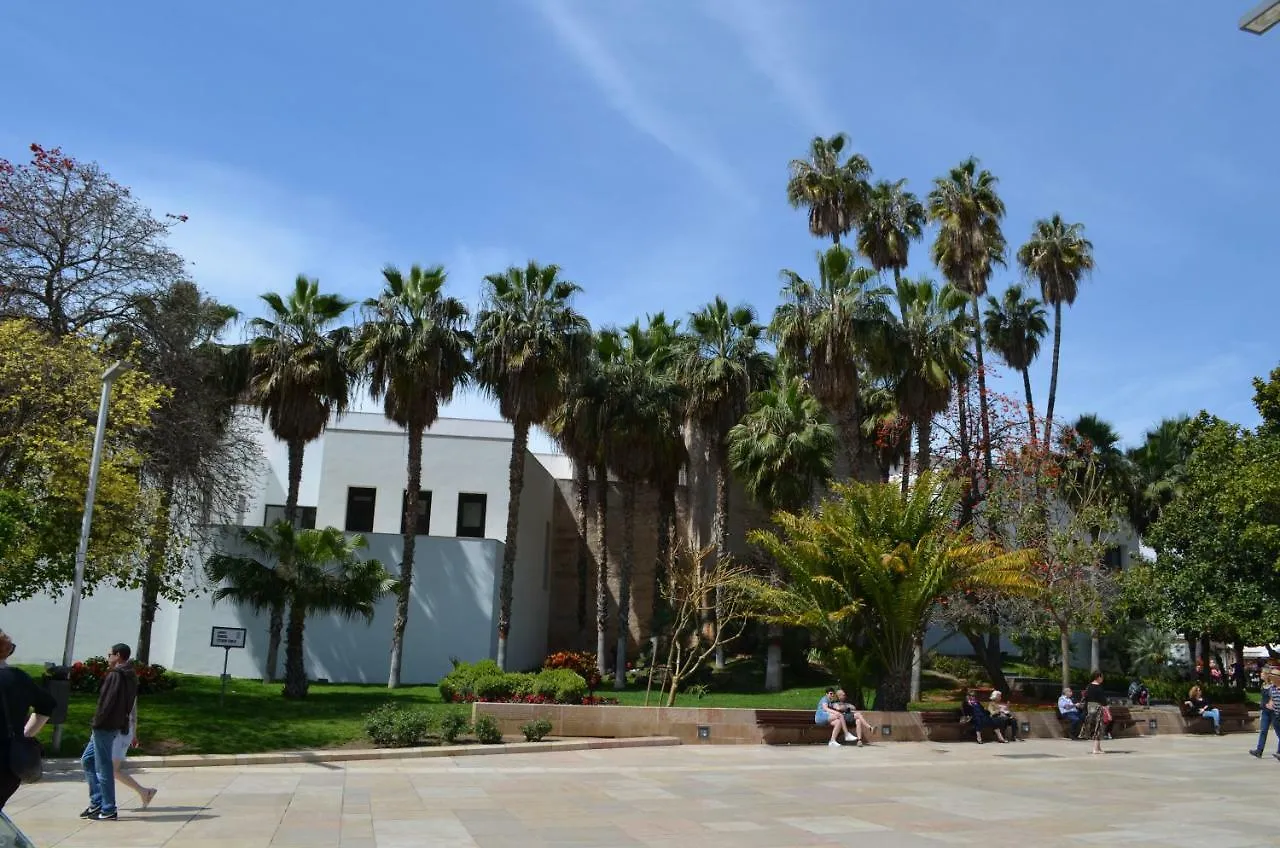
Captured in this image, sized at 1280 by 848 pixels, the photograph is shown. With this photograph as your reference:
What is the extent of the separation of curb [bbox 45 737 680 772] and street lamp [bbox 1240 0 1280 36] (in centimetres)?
1404

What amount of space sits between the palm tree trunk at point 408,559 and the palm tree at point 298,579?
15.8 ft

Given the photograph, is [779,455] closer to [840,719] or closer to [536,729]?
[840,719]

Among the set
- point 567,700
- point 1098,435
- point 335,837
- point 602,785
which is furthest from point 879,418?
point 335,837

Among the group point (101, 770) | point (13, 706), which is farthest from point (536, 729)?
point (13, 706)

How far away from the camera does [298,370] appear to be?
2797 centimetres

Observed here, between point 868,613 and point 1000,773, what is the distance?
22.1 ft

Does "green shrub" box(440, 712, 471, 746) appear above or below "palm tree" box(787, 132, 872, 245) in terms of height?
below

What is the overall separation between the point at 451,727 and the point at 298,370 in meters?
14.8

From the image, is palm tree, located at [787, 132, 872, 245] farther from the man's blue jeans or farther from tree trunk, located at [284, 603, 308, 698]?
the man's blue jeans

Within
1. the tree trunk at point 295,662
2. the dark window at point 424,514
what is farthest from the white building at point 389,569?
the tree trunk at point 295,662

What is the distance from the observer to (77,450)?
16344mm

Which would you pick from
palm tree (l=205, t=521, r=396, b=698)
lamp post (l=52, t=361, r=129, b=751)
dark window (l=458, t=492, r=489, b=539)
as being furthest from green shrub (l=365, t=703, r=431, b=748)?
dark window (l=458, t=492, r=489, b=539)

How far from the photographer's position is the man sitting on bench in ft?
61.1

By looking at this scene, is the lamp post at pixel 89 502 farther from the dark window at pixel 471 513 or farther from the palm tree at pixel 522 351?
the dark window at pixel 471 513
